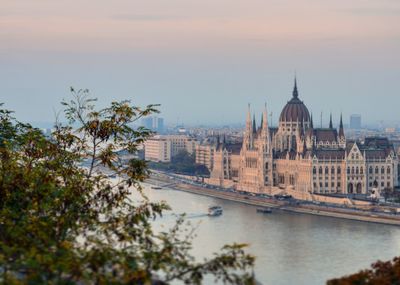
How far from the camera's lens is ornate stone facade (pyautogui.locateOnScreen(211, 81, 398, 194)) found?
41.1m

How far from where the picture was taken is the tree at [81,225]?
6.82 meters

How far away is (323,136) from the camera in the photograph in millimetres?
44625

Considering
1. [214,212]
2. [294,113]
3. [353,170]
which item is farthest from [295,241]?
[294,113]

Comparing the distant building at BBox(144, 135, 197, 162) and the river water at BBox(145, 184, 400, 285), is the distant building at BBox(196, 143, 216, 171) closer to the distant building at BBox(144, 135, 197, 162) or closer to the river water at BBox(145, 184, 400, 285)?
the distant building at BBox(144, 135, 197, 162)

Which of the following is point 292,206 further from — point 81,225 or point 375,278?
point 81,225

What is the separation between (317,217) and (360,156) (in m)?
7.07

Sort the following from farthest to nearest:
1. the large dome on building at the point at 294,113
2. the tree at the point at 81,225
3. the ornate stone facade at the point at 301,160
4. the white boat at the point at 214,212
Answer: the large dome on building at the point at 294,113 → the ornate stone facade at the point at 301,160 → the white boat at the point at 214,212 → the tree at the point at 81,225

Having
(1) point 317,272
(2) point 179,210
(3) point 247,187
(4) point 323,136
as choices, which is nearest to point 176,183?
(3) point 247,187

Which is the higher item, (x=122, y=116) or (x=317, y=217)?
(x=122, y=116)

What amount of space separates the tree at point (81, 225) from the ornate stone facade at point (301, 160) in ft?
100

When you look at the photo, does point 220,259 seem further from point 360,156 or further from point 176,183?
point 176,183

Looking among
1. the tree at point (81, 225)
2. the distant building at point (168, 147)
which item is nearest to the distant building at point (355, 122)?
the distant building at point (168, 147)

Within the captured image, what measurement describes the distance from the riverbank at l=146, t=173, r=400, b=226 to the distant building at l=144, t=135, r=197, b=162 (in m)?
19.5

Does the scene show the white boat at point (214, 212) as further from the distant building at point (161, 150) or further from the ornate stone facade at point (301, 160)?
the distant building at point (161, 150)
